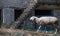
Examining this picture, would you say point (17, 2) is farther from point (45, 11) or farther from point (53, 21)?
point (53, 21)

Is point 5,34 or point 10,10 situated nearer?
point 5,34

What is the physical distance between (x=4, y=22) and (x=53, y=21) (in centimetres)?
540

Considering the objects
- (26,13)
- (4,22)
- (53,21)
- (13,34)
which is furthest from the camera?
(4,22)

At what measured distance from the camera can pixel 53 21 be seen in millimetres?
14078

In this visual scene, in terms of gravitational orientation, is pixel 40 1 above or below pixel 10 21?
above

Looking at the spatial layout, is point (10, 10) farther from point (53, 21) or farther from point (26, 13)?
point (53, 21)

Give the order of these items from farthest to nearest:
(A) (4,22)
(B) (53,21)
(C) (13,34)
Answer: (A) (4,22), (B) (53,21), (C) (13,34)

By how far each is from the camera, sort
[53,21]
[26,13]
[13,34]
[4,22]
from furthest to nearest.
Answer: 1. [4,22]
2. [26,13]
3. [53,21]
4. [13,34]

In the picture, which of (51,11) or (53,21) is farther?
(51,11)

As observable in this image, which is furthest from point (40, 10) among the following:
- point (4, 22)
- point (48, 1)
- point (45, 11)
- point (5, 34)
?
point (5, 34)

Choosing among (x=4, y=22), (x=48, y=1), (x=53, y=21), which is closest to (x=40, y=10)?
(x=48, y=1)

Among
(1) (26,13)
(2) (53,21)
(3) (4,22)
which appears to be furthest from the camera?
(3) (4,22)

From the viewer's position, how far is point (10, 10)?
62.0ft

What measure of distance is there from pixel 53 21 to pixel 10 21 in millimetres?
5274
